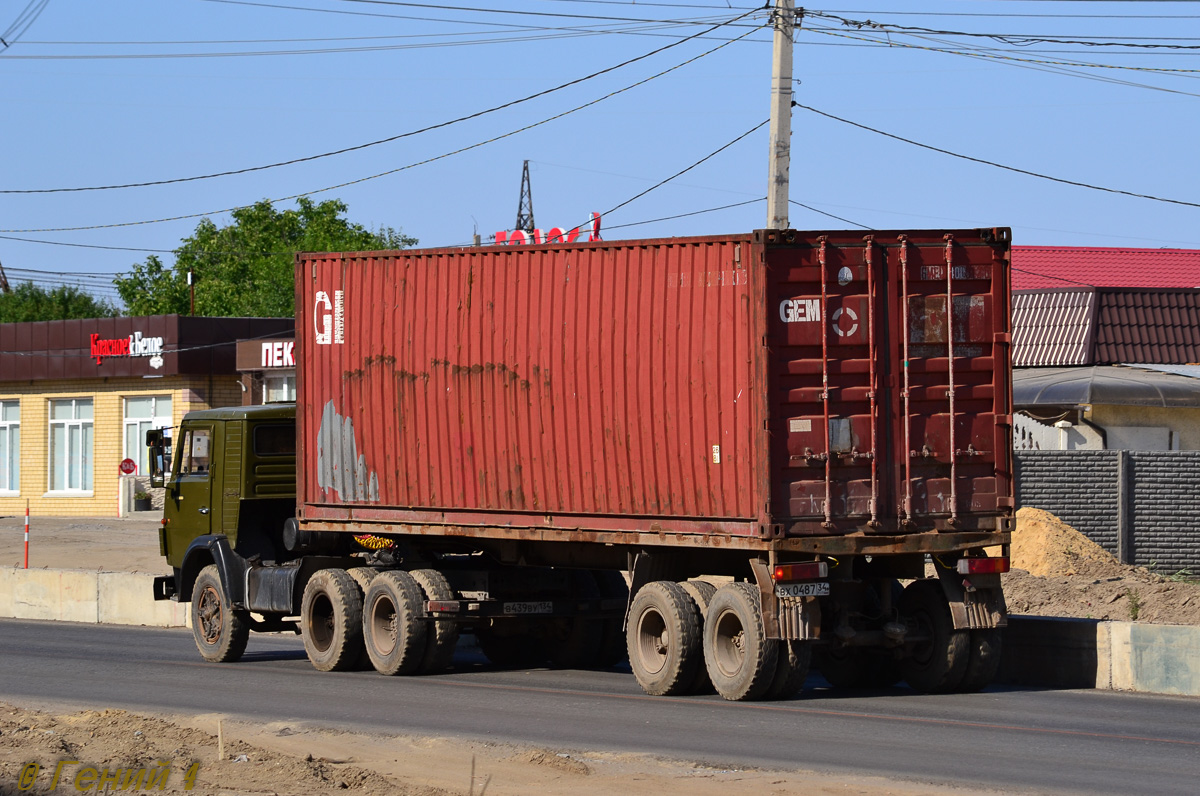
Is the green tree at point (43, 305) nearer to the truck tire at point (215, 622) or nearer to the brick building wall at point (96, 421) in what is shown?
the brick building wall at point (96, 421)

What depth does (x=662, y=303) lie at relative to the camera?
13.5 m

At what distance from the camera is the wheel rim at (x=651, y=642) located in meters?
13.8

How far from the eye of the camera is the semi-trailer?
12.9m

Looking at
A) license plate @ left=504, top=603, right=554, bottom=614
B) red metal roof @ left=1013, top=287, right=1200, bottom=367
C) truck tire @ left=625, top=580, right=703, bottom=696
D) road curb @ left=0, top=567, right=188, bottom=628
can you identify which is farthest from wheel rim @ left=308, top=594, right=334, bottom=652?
red metal roof @ left=1013, top=287, right=1200, bottom=367

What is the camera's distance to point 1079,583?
19641 millimetres

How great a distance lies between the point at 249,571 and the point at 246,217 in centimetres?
9759

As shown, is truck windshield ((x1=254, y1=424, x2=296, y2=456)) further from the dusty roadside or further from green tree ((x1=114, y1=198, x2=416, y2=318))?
green tree ((x1=114, y1=198, x2=416, y2=318))

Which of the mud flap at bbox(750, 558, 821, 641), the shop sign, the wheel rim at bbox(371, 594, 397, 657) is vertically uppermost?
the shop sign

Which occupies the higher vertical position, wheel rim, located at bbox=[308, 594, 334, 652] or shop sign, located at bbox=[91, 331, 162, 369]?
shop sign, located at bbox=[91, 331, 162, 369]

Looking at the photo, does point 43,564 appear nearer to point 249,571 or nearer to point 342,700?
point 249,571

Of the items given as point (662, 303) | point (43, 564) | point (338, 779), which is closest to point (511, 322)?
point (662, 303)

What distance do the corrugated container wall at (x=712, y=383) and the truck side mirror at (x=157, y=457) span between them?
12.5 ft

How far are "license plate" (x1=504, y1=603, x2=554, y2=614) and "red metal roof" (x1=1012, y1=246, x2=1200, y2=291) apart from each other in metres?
→ 29.1

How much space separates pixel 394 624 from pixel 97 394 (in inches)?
1368
